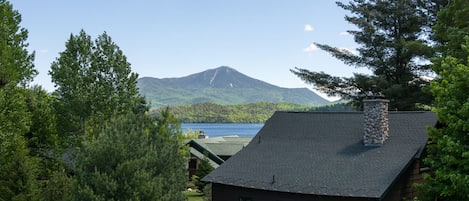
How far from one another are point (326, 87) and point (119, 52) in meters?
18.6

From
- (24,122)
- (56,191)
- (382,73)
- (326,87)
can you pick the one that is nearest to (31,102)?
(24,122)

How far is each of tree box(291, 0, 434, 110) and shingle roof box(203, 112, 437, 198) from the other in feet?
41.5

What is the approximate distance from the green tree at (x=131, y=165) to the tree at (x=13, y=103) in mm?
4722

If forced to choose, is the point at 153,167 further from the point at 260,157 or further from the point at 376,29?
the point at 376,29

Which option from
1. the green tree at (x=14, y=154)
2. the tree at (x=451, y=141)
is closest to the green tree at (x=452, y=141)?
the tree at (x=451, y=141)

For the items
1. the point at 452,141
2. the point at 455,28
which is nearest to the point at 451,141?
the point at 452,141

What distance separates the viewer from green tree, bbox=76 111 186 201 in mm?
13617

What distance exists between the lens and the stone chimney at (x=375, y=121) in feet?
67.1

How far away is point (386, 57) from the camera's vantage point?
120ft

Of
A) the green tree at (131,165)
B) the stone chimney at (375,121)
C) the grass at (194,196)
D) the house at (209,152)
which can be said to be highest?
the stone chimney at (375,121)

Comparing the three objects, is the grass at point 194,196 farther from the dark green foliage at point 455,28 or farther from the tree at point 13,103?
the dark green foliage at point 455,28

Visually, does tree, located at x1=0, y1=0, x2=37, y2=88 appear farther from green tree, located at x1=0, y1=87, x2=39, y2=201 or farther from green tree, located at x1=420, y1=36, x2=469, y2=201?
green tree, located at x1=420, y1=36, x2=469, y2=201

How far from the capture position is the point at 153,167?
47.7 feet

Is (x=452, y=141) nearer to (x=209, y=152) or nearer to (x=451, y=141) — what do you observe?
(x=451, y=141)
